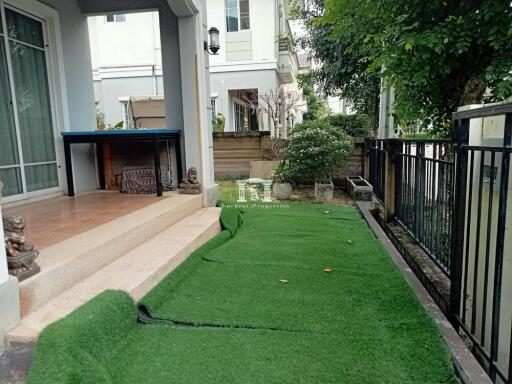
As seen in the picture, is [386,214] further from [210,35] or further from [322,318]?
[210,35]

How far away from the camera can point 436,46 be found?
9.11 feet

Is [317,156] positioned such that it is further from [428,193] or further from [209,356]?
[209,356]

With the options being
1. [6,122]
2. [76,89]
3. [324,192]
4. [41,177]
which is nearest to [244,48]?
[324,192]

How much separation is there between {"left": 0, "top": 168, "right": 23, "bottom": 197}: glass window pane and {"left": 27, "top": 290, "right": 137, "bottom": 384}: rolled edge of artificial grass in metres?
2.68

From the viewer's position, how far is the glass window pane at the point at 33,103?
4041 millimetres

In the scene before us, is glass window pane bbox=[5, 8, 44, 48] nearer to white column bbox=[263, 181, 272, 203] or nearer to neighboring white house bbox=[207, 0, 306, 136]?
white column bbox=[263, 181, 272, 203]

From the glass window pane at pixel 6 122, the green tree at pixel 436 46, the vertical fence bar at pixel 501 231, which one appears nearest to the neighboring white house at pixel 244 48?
the green tree at pixel 436 46

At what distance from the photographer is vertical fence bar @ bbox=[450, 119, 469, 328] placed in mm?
1985

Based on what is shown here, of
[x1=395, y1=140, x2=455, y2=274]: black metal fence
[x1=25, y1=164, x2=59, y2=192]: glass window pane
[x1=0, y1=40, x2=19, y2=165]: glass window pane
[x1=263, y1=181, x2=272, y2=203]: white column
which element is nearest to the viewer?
[x1=395, y1=140, x2=455, y2=274]: black metal fence

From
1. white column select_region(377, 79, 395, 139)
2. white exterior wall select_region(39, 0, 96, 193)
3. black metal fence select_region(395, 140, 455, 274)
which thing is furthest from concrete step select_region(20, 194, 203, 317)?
white column select_region(377, 79, 395, 139)

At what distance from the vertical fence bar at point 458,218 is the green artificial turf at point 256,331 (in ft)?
0.72

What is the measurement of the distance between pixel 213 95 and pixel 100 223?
9407mm

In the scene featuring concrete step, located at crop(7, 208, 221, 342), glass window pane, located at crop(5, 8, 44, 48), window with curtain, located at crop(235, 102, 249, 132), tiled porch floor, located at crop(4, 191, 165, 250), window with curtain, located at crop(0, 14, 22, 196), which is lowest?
concrete step, located at crop(7, 208, 221, 342)

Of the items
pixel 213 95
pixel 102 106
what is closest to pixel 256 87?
pixel 213 95
